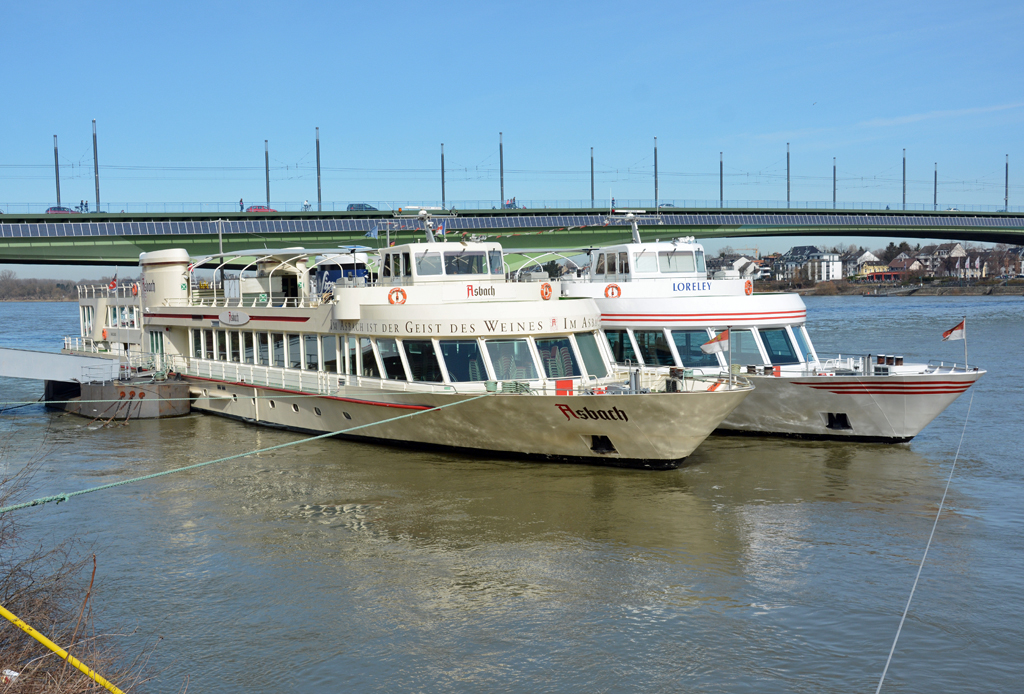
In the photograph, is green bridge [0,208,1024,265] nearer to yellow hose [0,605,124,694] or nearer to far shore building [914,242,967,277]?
yellow hose [0,605,124,694]

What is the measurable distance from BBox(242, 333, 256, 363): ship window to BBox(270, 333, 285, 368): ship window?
1339 millimetres

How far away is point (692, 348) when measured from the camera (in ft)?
73.5

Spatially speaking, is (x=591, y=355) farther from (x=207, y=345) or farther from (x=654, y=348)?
(x=207, y=345)

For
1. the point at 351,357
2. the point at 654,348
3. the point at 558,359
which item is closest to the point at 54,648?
the point at 558,359

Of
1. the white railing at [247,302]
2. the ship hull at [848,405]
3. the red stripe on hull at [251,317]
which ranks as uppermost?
the white railing at [247,302]

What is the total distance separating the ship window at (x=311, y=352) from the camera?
2267cm

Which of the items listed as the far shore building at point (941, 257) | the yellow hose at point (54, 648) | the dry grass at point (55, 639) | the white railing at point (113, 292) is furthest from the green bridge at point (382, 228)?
the far shore building at point (941, 257)

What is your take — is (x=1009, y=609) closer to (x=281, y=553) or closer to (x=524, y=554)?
(x=524, y=554)

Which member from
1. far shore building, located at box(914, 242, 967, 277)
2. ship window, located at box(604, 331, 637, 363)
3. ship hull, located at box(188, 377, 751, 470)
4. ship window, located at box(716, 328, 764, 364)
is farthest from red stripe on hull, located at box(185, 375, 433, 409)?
far shore building, located at box(914, 242, 967, 277)

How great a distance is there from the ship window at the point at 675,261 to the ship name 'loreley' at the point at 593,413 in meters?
8.44

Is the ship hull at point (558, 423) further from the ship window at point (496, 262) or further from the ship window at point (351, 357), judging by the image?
the ship window at point (496, 262)

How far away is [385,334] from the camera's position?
63.9ft

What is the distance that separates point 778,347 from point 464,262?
8.26 metres

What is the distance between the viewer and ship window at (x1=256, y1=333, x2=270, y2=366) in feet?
80.7
